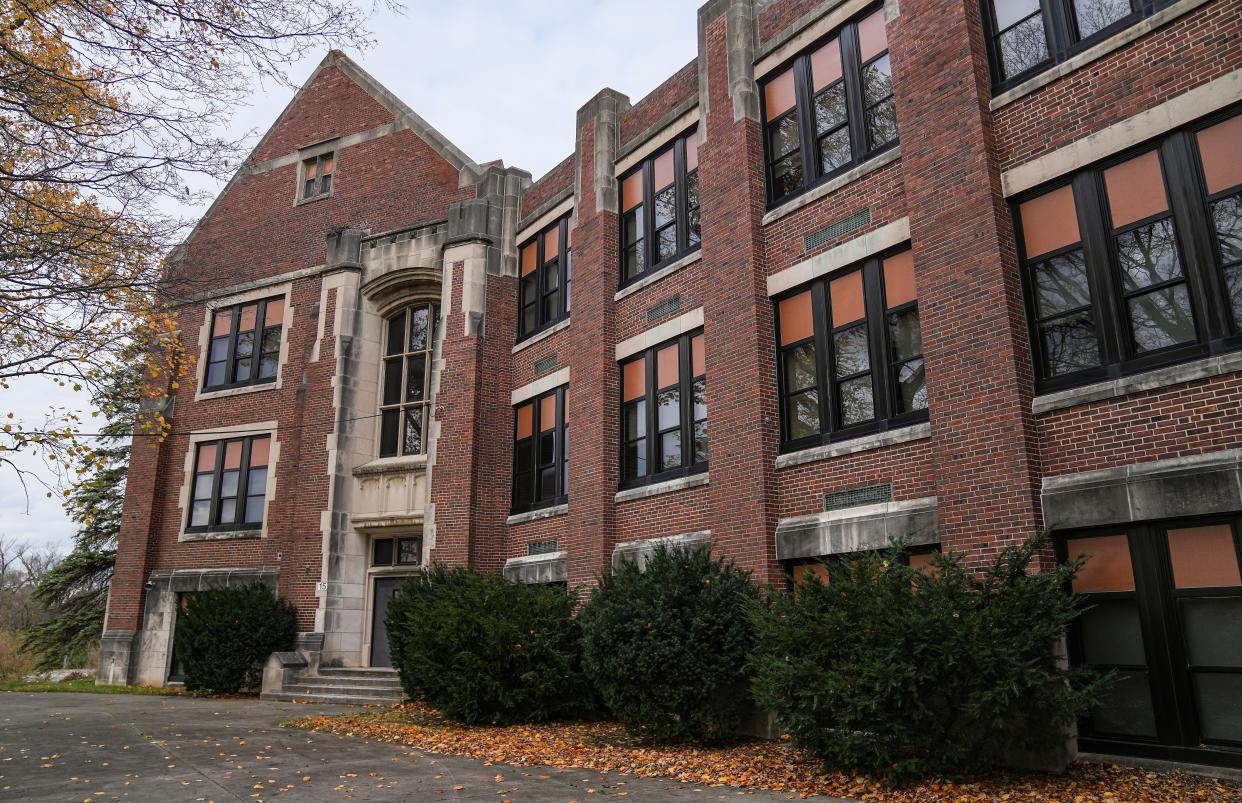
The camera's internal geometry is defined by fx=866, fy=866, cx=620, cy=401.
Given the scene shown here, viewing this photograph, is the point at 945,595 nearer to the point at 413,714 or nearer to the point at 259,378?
the point at 413,714

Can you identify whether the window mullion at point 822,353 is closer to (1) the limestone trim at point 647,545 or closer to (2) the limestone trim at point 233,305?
→ (1) the limestone trim at point 647,545

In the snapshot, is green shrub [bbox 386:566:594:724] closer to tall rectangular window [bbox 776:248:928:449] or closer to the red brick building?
the red brick building

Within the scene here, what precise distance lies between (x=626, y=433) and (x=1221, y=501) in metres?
9.76

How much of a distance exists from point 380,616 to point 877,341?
541 inches

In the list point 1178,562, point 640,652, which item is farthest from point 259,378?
point 1178,562

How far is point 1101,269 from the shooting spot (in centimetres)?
924

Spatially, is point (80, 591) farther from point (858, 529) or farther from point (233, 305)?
point (858, 529)

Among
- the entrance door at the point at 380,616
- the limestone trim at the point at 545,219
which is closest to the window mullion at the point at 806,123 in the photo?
the limestone trim at the point at 545,219

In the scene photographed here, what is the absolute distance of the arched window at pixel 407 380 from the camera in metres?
20.6

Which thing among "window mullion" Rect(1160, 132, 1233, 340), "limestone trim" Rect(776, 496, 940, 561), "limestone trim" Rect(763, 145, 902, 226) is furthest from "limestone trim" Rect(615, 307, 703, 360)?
"window mullion" Rect(1160, 132, 1233, 340)

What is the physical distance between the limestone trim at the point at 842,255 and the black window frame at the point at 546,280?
5.94m

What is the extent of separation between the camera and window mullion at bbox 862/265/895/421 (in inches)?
443

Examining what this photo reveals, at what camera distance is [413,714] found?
14695mm

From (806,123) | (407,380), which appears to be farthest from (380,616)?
(806,123)
